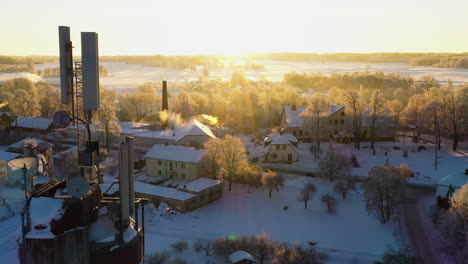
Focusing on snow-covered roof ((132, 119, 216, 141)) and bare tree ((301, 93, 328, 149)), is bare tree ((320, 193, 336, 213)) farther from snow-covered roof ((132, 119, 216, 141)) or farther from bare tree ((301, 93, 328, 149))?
bare tree ((301, 93, 328, 149))

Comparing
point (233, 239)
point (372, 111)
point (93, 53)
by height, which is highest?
point (93, 53)

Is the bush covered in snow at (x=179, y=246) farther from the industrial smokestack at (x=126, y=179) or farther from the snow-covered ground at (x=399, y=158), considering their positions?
the snow-covered ground at (x=399, y=158)

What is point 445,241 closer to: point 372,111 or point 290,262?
point 290,262

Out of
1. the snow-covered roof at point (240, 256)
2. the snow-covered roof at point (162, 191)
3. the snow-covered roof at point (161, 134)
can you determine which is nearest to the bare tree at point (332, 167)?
the snow-covered roof at point (162, 191)

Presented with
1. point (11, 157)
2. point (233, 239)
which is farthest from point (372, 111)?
point (11, 157)

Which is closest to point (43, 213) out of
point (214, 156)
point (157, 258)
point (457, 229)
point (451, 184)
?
point (157, 258)
